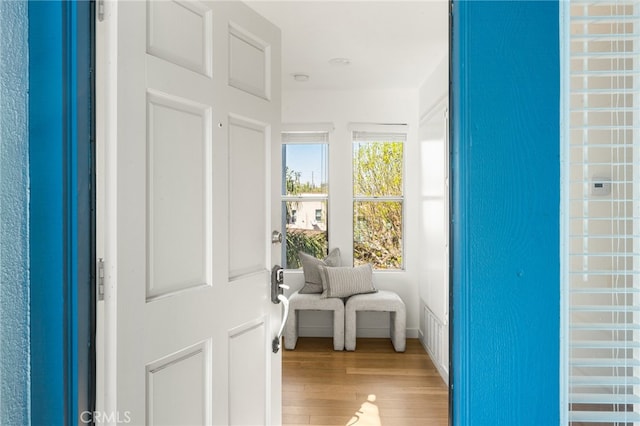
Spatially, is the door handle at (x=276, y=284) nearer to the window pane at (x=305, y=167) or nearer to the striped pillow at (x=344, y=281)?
the striped pillow at (x=344, y=281)

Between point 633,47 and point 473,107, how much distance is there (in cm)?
43

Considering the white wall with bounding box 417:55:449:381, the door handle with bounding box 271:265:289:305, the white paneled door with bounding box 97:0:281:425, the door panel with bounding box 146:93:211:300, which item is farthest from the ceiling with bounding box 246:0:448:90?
the door handle with bounding box 271:265:289:305

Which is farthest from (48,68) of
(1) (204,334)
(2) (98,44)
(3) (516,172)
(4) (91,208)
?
(3) (516,172)

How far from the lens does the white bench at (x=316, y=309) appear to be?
4.25 m

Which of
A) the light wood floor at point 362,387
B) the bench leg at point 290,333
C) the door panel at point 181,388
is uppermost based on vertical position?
the door panel at point 181,388

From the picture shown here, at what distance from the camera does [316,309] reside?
4281mm

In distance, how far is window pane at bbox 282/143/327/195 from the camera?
4.86m

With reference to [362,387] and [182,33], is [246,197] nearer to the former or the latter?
[182,33]

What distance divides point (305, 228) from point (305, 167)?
699mm

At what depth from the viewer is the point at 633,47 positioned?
3.45ft

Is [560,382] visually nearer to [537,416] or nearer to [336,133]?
[537,416]

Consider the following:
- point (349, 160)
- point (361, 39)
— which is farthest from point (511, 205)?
point (349, 160)

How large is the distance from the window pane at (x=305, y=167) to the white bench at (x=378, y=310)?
134cm

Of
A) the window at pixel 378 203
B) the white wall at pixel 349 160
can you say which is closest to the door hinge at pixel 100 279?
the white wall at pixel 349 160
